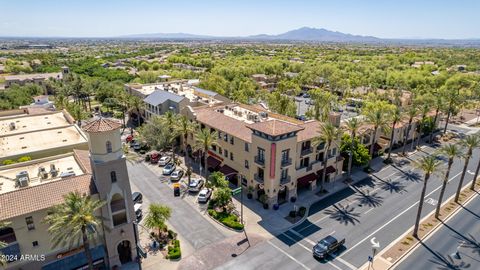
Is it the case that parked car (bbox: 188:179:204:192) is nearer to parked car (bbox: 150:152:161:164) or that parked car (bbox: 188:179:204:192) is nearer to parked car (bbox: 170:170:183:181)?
parked car (bbox: 170:170:183:181)

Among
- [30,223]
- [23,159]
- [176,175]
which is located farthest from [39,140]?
[30,223]

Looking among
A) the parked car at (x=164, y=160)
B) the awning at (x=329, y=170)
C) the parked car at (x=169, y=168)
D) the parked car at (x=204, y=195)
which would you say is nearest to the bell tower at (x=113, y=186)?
the parked car at (x=204, y=195)

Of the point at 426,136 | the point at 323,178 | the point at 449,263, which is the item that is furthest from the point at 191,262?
the point at 426,136

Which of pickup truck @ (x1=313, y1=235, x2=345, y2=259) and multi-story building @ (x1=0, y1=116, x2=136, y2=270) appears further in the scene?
pickup truck @ (x1=313, y1=235, x2=345, y2=259)

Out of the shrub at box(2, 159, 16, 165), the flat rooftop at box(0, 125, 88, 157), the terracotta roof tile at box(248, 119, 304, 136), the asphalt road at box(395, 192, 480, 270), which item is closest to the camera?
the asphalt road at box(395, 192, 480, 270)

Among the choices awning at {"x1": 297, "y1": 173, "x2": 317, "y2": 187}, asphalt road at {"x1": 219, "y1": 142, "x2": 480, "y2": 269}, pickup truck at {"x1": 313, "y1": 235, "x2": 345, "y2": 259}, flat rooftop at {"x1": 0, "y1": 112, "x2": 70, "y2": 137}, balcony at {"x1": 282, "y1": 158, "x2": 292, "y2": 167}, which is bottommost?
asphalt road at {"x1": 219, "y1": 142, "x2": 480, "y2": 269}

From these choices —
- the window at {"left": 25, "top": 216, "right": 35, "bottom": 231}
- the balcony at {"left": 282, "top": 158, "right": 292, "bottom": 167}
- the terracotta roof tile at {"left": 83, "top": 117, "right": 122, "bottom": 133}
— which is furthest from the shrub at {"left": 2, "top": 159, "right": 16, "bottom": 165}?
the balcony at {"left": 282, "top": 158, "right": 292, "bottom": 167}

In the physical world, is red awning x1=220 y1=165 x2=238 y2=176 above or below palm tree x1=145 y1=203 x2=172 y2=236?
below

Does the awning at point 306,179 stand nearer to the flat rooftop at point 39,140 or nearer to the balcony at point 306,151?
the balcony at point 306,151
